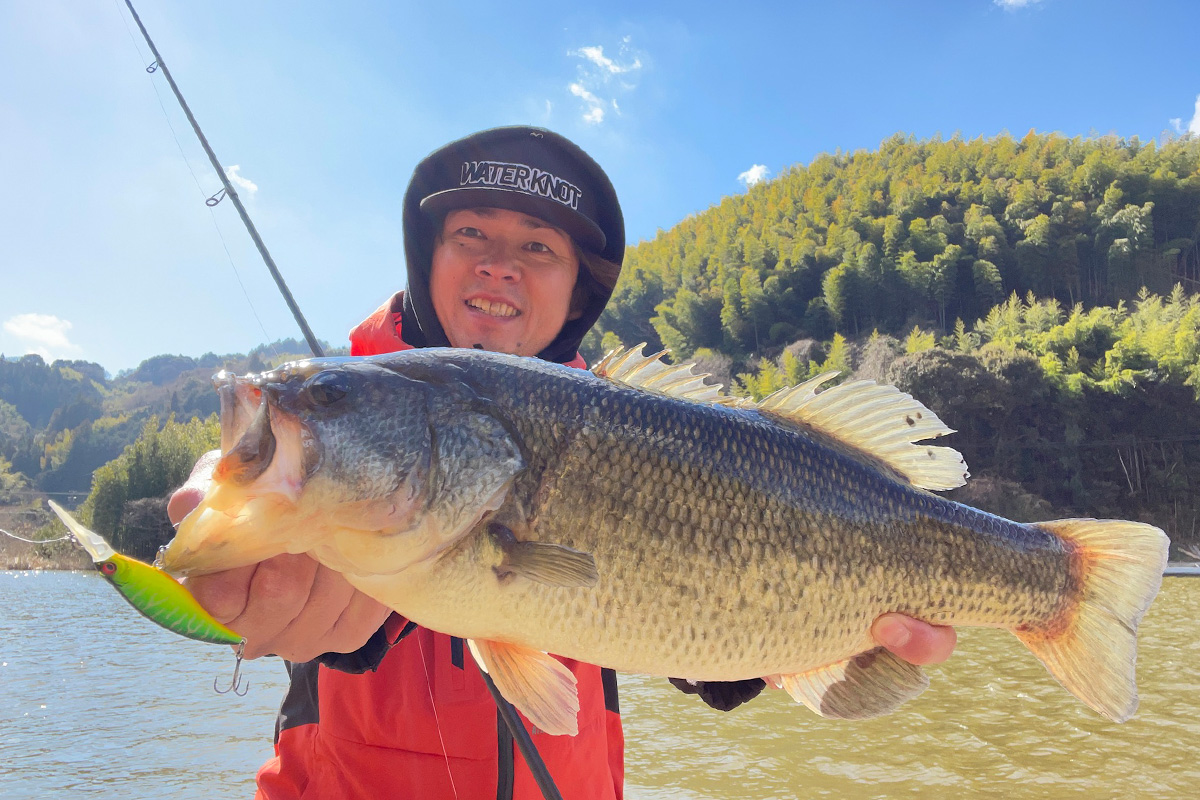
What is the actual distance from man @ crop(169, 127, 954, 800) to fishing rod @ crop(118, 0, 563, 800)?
102 mm

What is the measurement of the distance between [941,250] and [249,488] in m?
72.9

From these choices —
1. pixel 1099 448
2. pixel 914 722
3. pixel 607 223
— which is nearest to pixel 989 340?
pixel 1099 448

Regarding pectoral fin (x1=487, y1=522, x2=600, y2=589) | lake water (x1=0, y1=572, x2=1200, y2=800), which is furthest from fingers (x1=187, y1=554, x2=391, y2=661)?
lake water (x1=0, y1=572, x2=1200, y2=800)

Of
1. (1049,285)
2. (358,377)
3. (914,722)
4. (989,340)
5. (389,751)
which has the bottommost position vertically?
(914,722)

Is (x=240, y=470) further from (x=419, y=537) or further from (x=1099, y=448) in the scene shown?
(x=1099, y=448)

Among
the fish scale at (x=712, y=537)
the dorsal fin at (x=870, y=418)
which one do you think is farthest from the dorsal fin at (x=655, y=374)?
the fish scale at (x=712, y=537)

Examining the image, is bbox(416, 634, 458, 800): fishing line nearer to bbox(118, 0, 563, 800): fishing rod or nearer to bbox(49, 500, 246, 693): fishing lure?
bbox(118, 0, 563, 800): fishing rod

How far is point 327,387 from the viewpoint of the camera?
4.70ft

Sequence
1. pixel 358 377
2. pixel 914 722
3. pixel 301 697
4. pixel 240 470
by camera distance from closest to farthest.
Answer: pixel 240 470, pixel 358 377, pixel 301 697, pixel 914 722

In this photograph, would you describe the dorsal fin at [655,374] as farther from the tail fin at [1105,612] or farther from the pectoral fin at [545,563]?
the tail fin at [1105,612]

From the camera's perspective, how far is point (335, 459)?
4.51 feet

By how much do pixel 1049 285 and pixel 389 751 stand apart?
245 feet

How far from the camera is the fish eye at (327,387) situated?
1.41 meters

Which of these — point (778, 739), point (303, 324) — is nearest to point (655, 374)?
point (303, 324)
